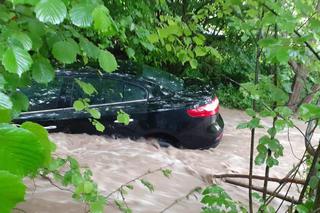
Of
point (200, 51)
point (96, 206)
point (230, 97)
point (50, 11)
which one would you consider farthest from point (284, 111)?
point (230, 97)

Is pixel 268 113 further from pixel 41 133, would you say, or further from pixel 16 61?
pixel 41 133

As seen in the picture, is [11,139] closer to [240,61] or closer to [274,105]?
[274,105]

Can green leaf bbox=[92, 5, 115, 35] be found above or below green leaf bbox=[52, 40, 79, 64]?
above

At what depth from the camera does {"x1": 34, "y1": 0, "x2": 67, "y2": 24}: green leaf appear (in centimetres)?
107

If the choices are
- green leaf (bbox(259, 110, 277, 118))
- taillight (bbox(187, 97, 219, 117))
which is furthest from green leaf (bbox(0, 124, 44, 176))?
taillight (bbox(187, 97, 219, 117))

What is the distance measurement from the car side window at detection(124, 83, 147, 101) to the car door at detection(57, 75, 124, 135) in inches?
2.6

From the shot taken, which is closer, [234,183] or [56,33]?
[56,33]

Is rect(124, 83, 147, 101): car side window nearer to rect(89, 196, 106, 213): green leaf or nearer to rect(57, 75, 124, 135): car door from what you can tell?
rect(57, 75, 124, 135): car door

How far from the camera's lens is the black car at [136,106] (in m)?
5.05

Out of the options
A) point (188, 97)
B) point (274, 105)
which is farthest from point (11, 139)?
point (188, 97)

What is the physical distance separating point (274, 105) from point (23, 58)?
1866 millimetres

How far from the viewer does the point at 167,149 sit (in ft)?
18.1

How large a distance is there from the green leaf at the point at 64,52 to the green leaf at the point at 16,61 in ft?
1.24

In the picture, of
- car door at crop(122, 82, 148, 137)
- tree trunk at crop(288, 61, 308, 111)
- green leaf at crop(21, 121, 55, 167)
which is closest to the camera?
green leaf at crop(21, 121, 55, 167)
